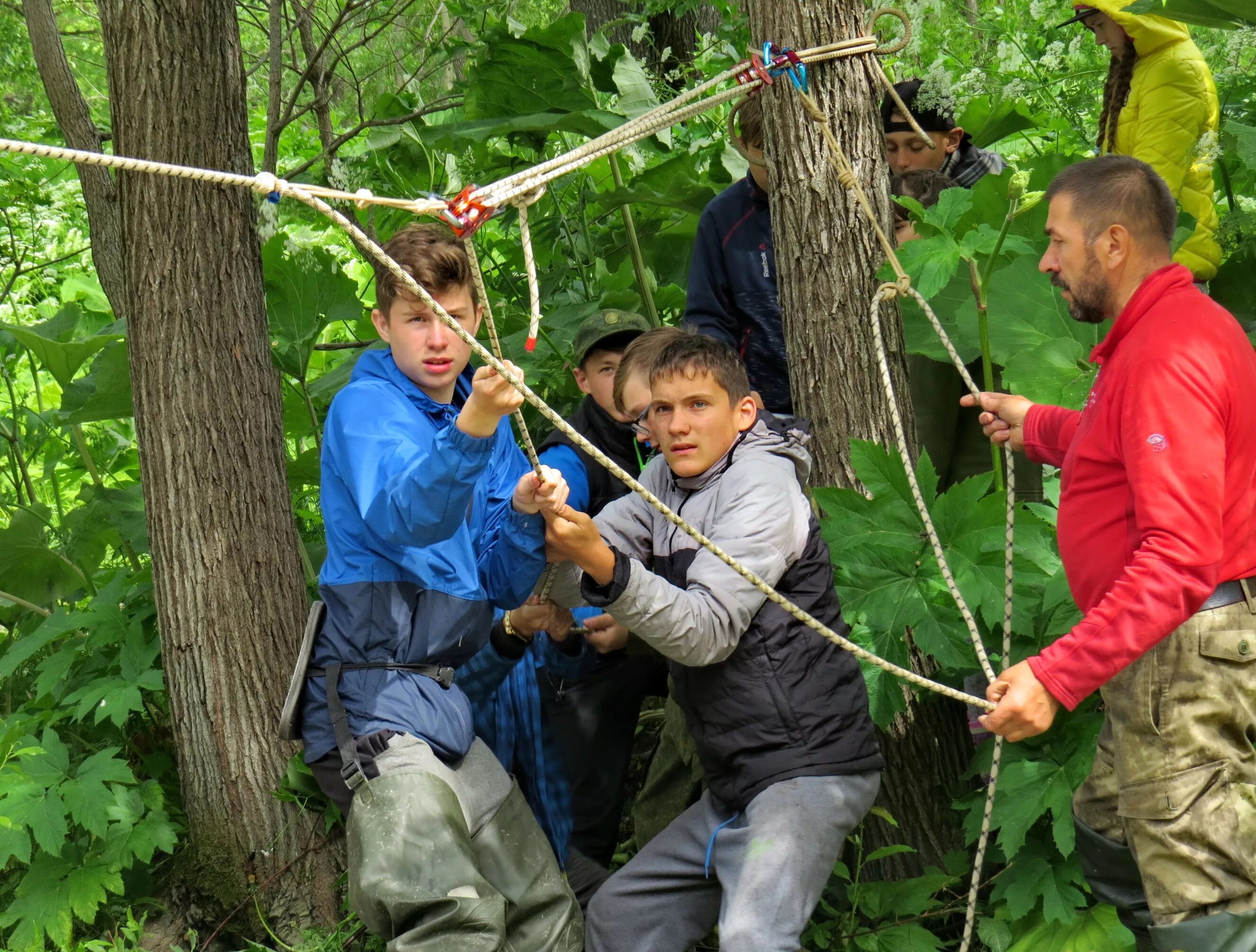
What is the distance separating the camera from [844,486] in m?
2.98

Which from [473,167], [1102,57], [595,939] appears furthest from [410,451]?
[1102,57]

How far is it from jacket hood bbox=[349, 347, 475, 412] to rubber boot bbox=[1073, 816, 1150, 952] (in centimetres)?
160

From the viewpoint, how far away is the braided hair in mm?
3492

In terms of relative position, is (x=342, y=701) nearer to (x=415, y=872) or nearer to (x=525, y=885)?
(x=415, y=872)

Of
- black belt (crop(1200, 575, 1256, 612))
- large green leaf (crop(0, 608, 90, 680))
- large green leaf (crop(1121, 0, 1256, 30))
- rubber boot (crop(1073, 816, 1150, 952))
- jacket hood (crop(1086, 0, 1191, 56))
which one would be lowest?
rubber boot (crop(1073, 816, 1150, 952))

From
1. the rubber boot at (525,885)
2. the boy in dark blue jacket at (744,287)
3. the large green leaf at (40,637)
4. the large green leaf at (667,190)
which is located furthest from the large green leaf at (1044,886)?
the large green leaf at (40,637)

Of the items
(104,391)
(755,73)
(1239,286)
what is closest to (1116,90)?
(1239,286)

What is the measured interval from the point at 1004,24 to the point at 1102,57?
0.67 metres

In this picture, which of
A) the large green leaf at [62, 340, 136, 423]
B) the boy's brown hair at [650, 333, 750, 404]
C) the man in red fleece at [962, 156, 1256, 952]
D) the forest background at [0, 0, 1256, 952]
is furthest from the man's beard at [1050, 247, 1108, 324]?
the large green leaf at [62, 340, 136, 423]

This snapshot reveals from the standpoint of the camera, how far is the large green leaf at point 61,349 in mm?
3883

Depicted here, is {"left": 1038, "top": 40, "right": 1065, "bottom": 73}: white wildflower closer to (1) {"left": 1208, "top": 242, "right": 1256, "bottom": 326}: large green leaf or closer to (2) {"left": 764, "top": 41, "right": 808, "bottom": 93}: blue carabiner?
(1) {"left": 1208, "top": 242, "right": 1256, "bottom": 326}: large green leaf

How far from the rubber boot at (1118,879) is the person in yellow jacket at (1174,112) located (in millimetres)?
1760

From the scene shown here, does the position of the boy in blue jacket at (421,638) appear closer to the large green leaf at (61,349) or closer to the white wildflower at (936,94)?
the white wildflower at (936,94)

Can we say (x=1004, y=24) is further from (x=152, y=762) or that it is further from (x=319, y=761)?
(x=152, y=762)
